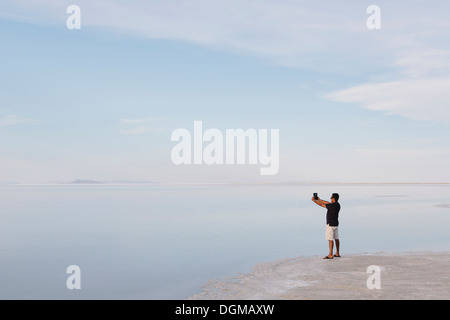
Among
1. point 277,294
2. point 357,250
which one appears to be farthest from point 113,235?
point 277,294

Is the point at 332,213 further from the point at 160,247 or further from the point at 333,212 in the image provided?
the point at 160,247

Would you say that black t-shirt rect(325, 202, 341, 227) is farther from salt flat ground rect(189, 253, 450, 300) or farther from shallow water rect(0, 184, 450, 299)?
shallow water rect(0, 184, 450, 299)

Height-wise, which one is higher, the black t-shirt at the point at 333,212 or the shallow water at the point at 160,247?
the black t-shirt at the point at 333,212

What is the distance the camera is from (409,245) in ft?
65.5

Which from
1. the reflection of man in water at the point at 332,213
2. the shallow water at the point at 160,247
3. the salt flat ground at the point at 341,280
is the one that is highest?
the reflection of man in water at the point at 332,213

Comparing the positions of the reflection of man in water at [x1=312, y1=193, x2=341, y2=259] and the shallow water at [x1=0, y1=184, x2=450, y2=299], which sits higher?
the reflection of man in water at [x1=312, y1=193, x2=341, y2=259]

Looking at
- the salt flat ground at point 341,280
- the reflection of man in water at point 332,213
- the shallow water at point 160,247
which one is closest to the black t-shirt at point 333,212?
the reflection of man in water at point 332,213

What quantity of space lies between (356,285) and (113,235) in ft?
51.5

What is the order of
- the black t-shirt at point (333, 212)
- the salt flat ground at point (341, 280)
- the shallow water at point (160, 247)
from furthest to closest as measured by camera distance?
the black t-shirt at point (333, 212)
the shallow water at point (160, 247)
the salt flat ground at point (341, 280)

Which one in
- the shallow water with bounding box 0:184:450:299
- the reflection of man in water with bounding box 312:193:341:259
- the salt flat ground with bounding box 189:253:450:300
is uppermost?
the reflection of man in water with bounding box 312:193:341:259

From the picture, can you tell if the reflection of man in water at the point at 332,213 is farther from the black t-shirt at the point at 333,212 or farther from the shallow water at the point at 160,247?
the shallow water at the point at 160,247

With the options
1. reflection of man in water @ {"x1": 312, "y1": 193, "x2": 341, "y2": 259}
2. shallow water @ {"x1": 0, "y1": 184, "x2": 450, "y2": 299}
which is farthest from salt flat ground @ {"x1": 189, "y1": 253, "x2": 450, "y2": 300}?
shallow water @ {"x1": 0, "y1": 184, "x2": 450, "y2": 299}

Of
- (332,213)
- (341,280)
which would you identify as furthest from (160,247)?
(341,280)

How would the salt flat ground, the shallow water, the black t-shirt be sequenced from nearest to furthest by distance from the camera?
the salt flat ground < the shallow water < the black t-shirt
